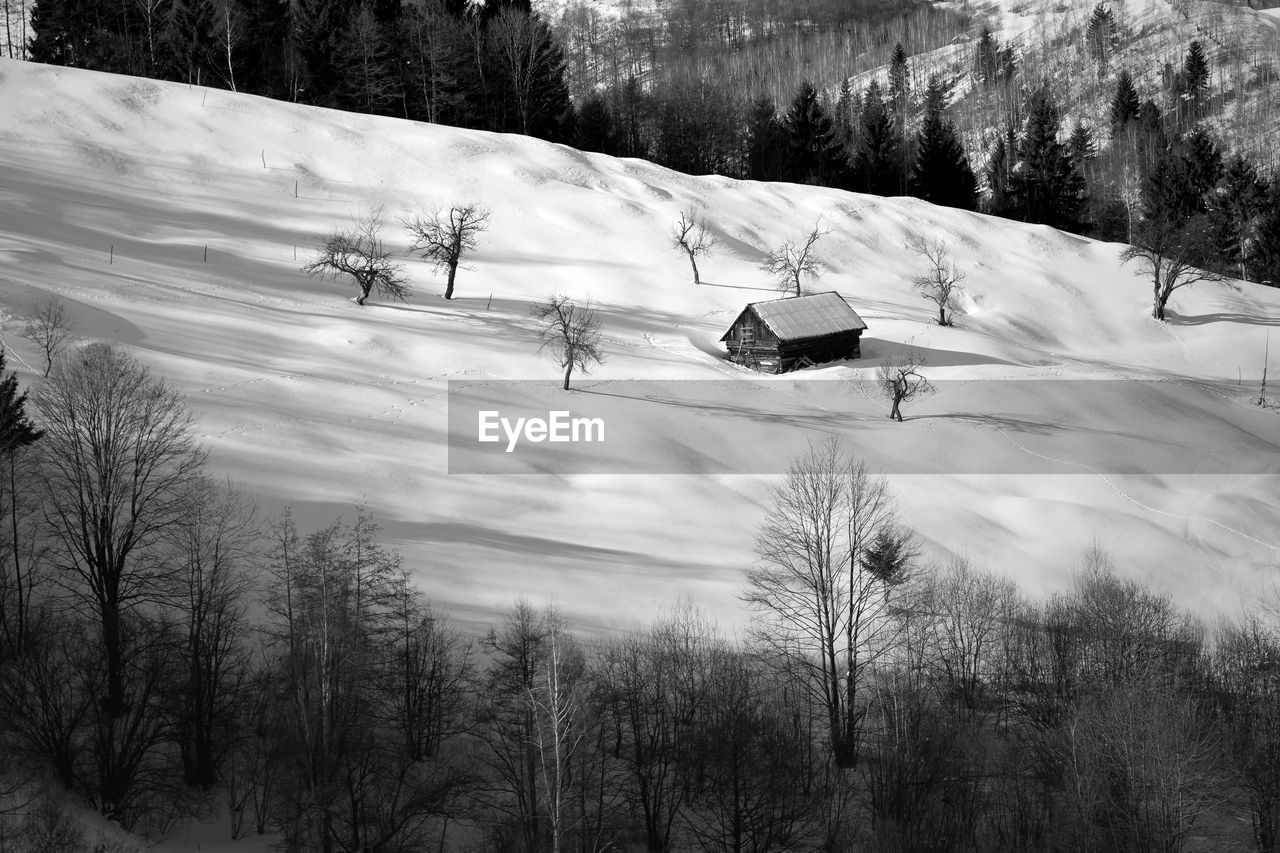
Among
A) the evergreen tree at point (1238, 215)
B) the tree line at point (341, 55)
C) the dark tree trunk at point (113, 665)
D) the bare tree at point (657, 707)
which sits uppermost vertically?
the tree line at point (341, 55)

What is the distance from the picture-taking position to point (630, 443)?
131 feet

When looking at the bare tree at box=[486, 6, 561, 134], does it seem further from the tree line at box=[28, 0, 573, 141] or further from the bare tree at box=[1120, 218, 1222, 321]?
the bare tree at box=[1120, 218, 1222, 321]

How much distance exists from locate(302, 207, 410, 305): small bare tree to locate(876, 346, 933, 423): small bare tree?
21623 millimetres

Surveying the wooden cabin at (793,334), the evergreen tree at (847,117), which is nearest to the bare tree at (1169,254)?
the wooden cabin at (793,334)

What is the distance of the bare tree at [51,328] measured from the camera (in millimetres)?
36562

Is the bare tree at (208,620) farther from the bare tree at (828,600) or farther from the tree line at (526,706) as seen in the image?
the bare tree at (828,600)

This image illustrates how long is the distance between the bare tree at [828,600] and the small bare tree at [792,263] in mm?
25995

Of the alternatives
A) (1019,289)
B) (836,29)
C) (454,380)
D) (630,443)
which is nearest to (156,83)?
(454,380)

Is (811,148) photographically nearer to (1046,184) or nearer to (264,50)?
(1046,184)

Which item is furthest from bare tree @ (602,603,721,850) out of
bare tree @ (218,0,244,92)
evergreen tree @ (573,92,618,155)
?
evergreen tree @ (573,92,618,155)

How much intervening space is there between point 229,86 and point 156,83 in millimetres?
12158

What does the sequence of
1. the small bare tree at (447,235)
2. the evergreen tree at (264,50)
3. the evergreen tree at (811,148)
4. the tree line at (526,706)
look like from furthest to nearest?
the evergreen tree at (811,148), the evergreen tree at (264,50), the small bare tree at (447,235), the tree line at (526,706)

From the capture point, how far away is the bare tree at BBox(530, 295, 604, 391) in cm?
4403

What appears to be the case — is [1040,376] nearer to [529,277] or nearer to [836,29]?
[529,277]
